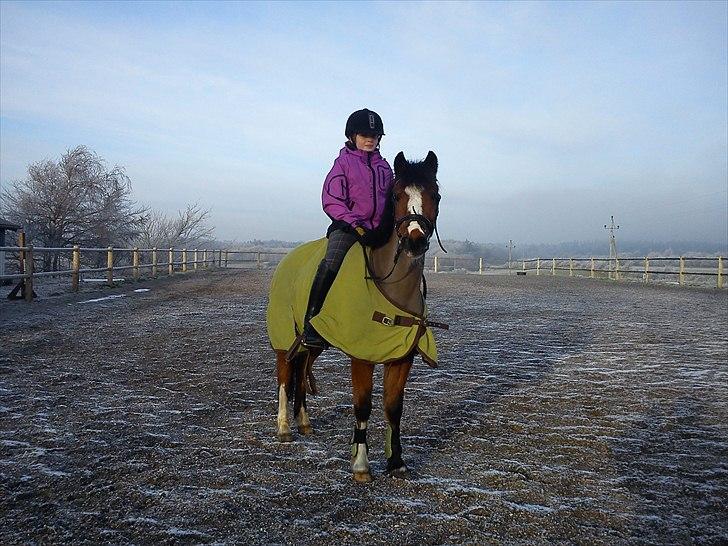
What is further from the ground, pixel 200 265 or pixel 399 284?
pixel 399 284

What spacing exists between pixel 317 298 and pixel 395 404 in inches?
31.9

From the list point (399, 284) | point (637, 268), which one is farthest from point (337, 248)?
point (637, 268)

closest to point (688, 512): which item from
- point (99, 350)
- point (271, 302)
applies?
point (271, 302)

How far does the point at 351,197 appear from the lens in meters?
3.35

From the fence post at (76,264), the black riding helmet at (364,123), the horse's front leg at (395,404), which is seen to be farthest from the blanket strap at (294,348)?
the fence post at (76,264)

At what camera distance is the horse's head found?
9.06ft

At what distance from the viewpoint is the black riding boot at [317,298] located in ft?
10.7

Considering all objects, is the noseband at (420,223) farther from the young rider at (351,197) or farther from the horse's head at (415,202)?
the young rider at (351,197)

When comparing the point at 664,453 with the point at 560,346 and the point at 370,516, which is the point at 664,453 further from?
the point at 560,346

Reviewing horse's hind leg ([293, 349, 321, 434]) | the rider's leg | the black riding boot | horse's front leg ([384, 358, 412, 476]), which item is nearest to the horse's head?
the rider's leg

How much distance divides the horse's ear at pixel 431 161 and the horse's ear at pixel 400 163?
0.51 ft

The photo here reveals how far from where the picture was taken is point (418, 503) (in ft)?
9.00

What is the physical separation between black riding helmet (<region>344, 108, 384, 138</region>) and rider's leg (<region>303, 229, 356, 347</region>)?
0.67 m

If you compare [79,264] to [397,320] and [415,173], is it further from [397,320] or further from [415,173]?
[415,173]
